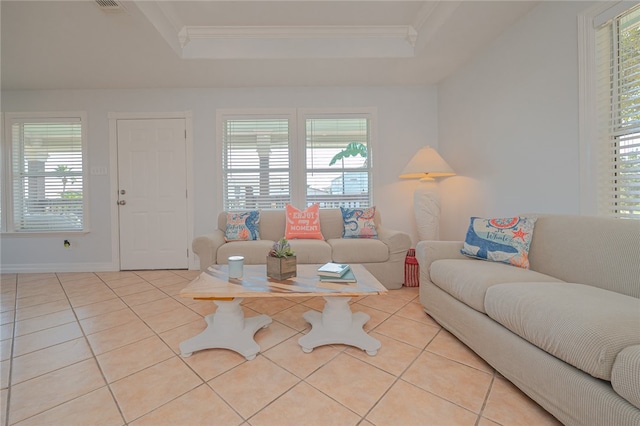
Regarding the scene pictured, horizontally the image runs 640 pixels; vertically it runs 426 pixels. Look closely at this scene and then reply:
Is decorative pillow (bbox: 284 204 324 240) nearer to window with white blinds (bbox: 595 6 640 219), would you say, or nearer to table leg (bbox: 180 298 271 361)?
table leg (bbox: 180 298 271 361)

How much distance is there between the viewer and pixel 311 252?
2645 mm

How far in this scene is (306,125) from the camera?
3602 mm

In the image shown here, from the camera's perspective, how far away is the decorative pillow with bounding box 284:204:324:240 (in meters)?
3.02

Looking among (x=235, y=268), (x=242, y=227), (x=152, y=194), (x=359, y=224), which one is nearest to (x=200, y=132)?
(x=152, y=194)

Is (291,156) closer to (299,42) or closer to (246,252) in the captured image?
(299,42)

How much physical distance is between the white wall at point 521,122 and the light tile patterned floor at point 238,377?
1.40 meters

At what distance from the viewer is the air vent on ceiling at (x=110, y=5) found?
198 cm

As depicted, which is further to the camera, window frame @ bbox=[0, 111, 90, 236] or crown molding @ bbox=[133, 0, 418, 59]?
window frame @ bbox=[0, 111, 90, 236]

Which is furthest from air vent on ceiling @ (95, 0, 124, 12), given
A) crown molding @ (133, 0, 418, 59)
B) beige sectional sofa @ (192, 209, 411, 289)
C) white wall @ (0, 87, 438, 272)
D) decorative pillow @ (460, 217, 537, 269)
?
decorative pillow @ (460, 217, 537, 269)

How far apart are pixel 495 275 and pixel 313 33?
108 inches

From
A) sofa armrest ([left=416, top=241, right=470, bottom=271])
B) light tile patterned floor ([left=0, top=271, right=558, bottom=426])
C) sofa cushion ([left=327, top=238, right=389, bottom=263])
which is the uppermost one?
sofa armrest ([left=416, top=241, right=470, bottom=271])

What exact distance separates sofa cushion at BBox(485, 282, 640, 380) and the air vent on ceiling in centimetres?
322

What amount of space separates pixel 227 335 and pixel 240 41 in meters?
2.79

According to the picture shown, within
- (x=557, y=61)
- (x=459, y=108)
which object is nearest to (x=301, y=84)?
(x=459, y=108)
